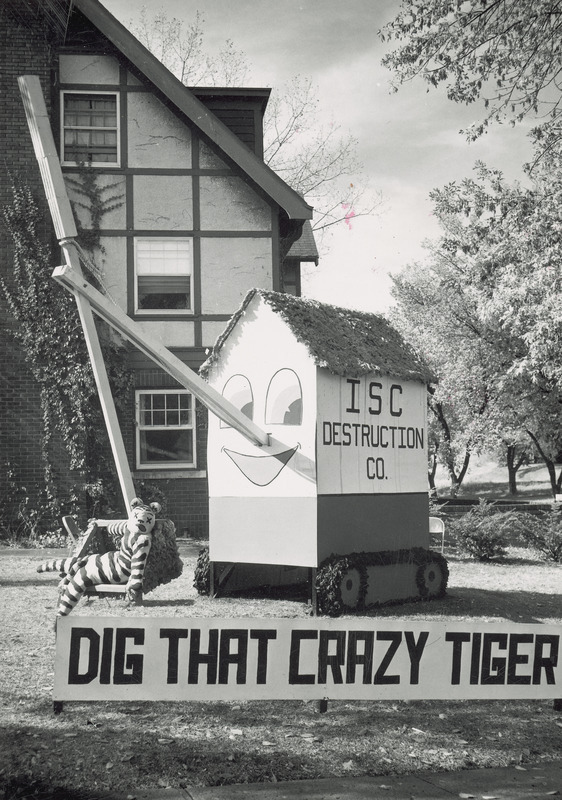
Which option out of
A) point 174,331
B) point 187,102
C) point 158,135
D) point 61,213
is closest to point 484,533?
point 174,331

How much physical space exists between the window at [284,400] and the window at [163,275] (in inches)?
345

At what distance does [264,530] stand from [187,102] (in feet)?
34.7

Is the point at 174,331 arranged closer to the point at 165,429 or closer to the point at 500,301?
the point at 165,429

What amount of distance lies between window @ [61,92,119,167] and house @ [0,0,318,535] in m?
0.02

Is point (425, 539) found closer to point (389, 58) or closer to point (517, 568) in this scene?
point (517, 568)

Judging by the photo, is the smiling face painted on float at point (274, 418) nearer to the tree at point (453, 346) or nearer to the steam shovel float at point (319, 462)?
the steam shovel float at point (319, 462)

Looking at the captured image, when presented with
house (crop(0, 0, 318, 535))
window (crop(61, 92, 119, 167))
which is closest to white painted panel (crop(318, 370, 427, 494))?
house (crop(0, 0, 318, 535))

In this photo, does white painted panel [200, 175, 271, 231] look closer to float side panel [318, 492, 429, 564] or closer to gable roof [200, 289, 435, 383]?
gable roof [200, 289, 435, 383]

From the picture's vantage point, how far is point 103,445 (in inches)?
680

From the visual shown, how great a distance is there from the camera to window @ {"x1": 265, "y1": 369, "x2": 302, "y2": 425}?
378 inches

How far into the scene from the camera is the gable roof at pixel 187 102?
57.3 feet

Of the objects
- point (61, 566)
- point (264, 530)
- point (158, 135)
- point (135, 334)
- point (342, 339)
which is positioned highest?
point (158, 135)

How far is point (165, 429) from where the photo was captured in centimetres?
1798

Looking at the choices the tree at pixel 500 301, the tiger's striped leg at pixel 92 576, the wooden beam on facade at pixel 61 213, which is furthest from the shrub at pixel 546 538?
the tiger's striped leg at pixel 92 576
